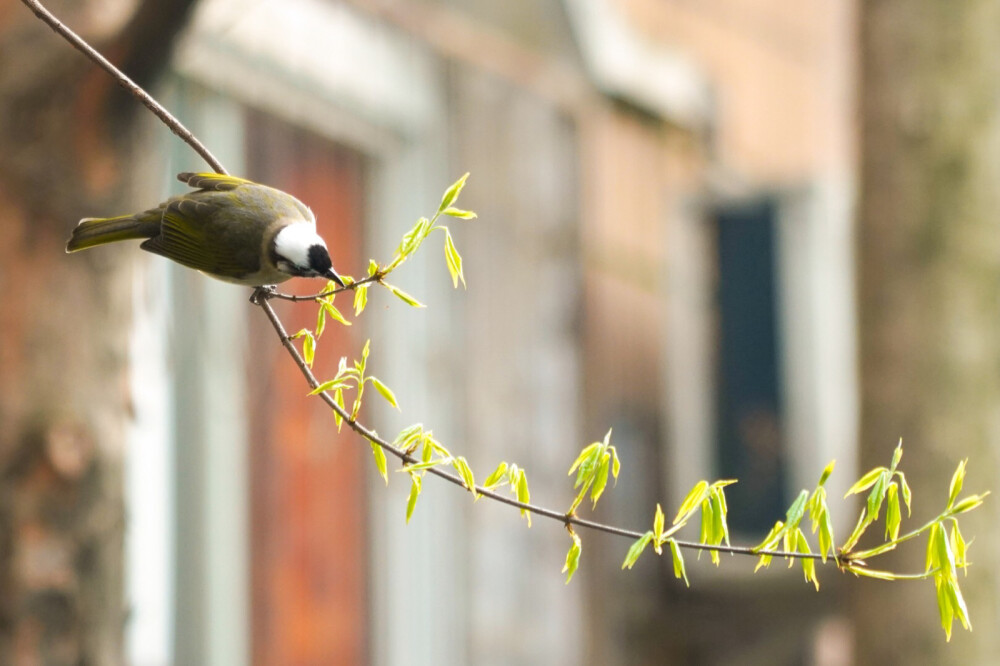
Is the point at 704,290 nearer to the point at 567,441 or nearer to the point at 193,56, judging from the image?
the point at 567,441

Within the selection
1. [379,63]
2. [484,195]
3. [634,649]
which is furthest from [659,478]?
[379,63]

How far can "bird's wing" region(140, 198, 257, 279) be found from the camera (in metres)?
1.17

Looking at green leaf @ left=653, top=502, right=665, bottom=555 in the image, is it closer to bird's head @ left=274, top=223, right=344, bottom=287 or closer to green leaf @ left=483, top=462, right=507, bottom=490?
green leaf @ left=483, top=462, right=507, bottom=490

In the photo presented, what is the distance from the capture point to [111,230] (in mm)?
1209

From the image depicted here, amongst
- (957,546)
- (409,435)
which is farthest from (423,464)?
(957,546)

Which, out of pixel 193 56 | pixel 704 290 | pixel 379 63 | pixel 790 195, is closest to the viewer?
pixel 193 56

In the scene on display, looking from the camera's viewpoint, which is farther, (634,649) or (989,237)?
(634,649)

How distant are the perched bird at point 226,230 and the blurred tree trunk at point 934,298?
2.15m

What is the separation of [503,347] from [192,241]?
377 cm

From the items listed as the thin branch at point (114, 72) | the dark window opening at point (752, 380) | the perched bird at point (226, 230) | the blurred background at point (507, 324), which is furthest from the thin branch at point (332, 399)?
the dark window opening at point (752, 380)

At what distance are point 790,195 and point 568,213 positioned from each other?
1.00 metres

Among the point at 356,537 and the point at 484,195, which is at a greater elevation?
the point at 484,195

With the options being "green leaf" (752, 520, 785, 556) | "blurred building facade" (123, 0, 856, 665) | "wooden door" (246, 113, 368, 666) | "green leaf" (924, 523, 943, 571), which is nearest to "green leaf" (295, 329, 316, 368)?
"green leaf" (752, 520, 785, 556)

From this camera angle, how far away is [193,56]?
352cm
